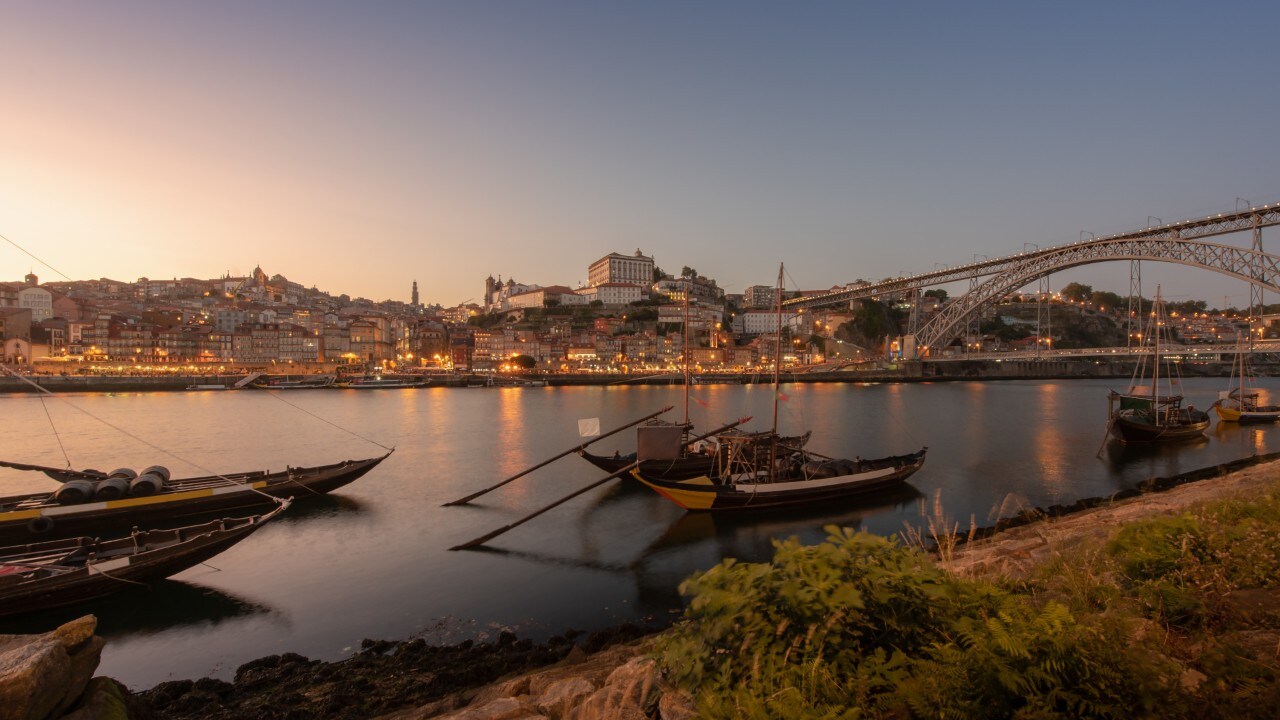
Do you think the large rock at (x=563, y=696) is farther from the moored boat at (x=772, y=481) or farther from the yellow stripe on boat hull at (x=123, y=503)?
the yellow stripe on boat hull at (x=123, y=503)

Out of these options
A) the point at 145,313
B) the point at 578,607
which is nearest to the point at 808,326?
the point at 578,607

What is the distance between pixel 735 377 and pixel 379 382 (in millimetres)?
41355

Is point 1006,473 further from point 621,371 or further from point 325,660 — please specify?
point 621,371

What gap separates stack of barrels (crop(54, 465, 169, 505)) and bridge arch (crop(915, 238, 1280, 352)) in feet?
127

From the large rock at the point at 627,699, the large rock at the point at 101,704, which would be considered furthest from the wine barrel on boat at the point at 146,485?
the large rock at the point at 627,699

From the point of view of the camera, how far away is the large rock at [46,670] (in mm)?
3264

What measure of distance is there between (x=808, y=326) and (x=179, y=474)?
82.1 metres

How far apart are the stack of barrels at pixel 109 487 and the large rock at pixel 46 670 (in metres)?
8.58

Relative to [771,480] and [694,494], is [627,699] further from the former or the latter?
[771,480]

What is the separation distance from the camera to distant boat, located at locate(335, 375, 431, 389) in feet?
190

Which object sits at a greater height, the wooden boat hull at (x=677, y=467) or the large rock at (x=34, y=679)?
the large rock at (x=34, y=679)

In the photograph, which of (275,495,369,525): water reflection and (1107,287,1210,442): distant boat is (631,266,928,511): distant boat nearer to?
(275,495,369,525): water reflection

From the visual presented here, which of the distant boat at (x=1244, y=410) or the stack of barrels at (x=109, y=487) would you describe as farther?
the distant boat at (x=1244, y=410)

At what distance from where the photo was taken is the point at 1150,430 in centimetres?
2022
